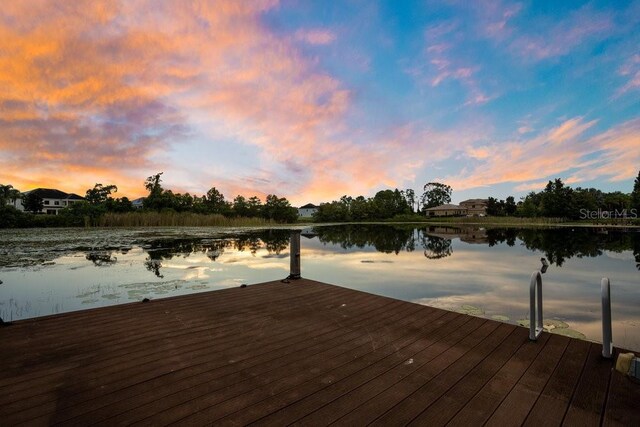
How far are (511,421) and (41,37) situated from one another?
43.2 ft

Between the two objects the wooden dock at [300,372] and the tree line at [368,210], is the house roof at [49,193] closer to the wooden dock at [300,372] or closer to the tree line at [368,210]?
the tree line at [368,210]

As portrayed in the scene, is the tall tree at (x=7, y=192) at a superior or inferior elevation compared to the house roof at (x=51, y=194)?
inferior

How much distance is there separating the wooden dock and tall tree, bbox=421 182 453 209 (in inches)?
2973

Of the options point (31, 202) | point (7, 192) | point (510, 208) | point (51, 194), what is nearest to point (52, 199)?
point (51, 194)

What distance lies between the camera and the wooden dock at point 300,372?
1.59 meters

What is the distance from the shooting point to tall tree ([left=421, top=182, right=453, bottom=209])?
7462 centimetres

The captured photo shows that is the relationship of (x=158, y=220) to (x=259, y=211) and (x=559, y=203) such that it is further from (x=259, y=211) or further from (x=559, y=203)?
(x=559, y=203)

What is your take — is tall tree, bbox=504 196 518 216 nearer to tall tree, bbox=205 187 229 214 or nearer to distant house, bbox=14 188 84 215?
tall tree, bbox=205 187 229 214

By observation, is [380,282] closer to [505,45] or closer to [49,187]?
[505,45]

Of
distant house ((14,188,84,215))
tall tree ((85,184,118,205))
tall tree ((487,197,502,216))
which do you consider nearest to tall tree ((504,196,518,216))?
tall tree ((487,197,502,216))

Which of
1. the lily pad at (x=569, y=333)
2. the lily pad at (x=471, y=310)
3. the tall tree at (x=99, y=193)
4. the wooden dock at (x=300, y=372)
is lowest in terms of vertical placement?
the lily pad at (x=569, y=333)

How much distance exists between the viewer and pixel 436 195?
2963 inches

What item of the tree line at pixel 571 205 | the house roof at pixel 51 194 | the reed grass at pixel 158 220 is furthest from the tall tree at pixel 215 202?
the tree line at pixel 571 205

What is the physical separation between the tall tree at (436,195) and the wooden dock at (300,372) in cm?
7551
